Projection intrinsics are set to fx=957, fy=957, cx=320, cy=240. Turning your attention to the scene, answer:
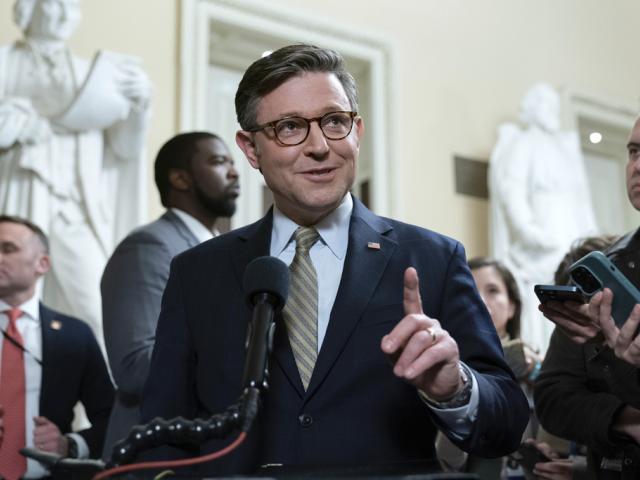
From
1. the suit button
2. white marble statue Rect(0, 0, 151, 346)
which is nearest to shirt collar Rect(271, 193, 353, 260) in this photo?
the suit button

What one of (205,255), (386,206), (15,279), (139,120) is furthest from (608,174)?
(205,255)

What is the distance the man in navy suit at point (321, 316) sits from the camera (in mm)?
1725

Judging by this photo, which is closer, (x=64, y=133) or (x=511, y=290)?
(x=511, y=290)

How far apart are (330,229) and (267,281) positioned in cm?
51

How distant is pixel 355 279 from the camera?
72.4 inches

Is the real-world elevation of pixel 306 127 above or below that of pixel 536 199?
below

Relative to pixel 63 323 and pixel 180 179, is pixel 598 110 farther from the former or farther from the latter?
pixel 63 323

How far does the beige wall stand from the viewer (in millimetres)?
6766

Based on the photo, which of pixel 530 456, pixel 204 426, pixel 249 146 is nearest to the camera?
pixel 204 426

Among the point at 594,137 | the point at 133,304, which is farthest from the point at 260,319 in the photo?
the point at 594,137

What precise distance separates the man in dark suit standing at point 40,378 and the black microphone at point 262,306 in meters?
1.90

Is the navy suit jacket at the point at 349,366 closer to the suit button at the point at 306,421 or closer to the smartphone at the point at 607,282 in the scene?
the suit button at the point at 306,421

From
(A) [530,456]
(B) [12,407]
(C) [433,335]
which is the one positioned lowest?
(A) [530,456]

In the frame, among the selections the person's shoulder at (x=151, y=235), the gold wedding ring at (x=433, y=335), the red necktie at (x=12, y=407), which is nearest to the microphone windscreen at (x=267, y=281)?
the gold wedding ring at (x=433, y=335)
